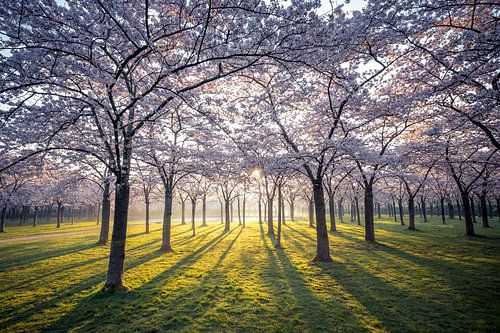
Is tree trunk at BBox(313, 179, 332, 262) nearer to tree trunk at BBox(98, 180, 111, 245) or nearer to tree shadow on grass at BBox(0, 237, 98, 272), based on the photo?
tree trunk at BBox(98, 180, 111, 245)

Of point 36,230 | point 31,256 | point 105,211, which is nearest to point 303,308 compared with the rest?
point 105,211

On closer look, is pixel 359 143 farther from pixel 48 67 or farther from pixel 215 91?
pixel 48 67

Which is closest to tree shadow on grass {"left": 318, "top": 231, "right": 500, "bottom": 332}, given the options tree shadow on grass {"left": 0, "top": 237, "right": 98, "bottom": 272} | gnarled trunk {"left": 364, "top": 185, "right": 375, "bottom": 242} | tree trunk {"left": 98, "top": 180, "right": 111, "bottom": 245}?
gnarled trunk {"left": 364, "top": 185, "right": 375, "bottom": 242}

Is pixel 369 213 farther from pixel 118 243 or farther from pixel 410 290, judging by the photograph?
pixel 118 243

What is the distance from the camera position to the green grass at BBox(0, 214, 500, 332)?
5.97 meters

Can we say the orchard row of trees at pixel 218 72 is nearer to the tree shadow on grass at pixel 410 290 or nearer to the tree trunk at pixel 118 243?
the tree trunk at pixel 118 243

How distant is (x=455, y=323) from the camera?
5738 millimetres

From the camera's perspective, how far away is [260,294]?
793 centimetres

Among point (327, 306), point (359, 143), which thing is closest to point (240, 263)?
point (327, 306)

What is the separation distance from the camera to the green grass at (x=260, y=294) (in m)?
5.97

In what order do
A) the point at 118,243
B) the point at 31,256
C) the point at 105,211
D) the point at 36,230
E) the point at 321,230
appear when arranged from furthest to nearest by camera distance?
the point at 36,230 → the point at 105,211 → the point at 31,256 → the point at 321,230 → the point at 118,243

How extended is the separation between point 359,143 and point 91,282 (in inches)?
536

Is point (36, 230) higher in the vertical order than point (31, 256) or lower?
lower

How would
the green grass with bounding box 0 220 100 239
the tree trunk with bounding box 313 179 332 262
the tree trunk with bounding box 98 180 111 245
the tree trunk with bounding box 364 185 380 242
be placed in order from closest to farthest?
the tree trunk with bounding box 313 179 332 262 < the tree trunk with bounding box 364 185 380 242 < the tree trunk with bounding box 98 180 111 245 < the green grass with bounding box 0 220 100 239
